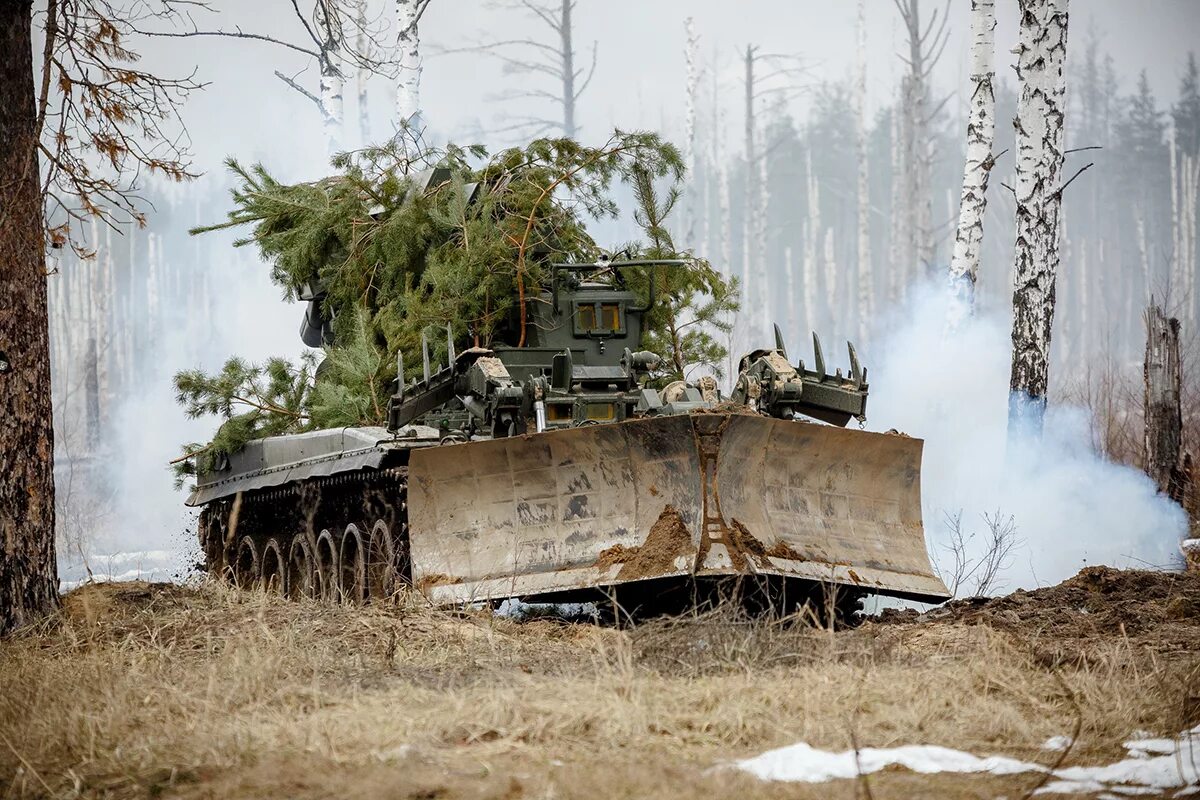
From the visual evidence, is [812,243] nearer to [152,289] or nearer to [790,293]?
[790,293]

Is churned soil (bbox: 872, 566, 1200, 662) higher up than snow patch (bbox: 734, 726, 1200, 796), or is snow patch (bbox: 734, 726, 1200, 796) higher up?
snow patch (bbox: 734, 726, 1200, 796)

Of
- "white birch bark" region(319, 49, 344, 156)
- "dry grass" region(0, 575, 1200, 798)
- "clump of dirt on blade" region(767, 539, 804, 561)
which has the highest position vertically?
"white birch bark" region(319, 49, 344, 156)

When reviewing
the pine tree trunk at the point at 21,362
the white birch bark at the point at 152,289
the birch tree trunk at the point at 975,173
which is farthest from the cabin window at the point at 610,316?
the white birch bark at the point at 152,289

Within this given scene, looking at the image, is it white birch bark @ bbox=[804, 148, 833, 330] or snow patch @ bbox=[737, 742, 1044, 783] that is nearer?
snow patch @ bbox=[737, 742, 1044, 783]

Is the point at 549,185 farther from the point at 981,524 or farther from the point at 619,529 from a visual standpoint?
the point at 981,524

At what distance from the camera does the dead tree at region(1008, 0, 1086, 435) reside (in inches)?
514

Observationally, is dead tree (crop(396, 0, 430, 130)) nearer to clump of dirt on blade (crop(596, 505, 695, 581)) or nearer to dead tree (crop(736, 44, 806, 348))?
clump of dirt on blade (crop(596, 505, 695, 581))

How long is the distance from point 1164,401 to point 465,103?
26.5 m

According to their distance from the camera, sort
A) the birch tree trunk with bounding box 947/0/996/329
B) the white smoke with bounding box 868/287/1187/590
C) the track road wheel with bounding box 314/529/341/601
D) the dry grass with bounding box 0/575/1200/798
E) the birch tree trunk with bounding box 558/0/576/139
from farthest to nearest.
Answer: the birch tree trunk with bounding box 558/0/576/139, the birch tree trunk with bounding box 947/0/996/329, the white smoke with bounding box 868/287/1187/590, the track road wheel with bounding box 314/529/341/601, the dry grass with bounding box 0/575/1200/798

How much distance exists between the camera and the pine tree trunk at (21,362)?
8.17 m

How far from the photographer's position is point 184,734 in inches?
209

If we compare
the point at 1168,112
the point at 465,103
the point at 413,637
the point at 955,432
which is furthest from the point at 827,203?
the point at 413,637

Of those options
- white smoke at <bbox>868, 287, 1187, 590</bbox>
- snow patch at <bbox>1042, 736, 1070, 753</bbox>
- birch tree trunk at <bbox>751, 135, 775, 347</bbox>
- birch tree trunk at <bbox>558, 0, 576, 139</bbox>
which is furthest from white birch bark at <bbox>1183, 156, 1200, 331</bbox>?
snow patch at <bbox>1042, 736, 1070, 753</bbox>

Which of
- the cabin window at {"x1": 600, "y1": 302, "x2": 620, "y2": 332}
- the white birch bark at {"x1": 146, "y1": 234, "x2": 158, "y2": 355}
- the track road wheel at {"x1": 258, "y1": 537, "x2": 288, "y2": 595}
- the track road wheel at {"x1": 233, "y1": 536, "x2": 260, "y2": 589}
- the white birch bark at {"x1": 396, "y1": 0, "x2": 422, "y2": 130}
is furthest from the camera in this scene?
the white birch bark at {"x1": 146, "y1": 234, "x2": 158, "y2": 355}
